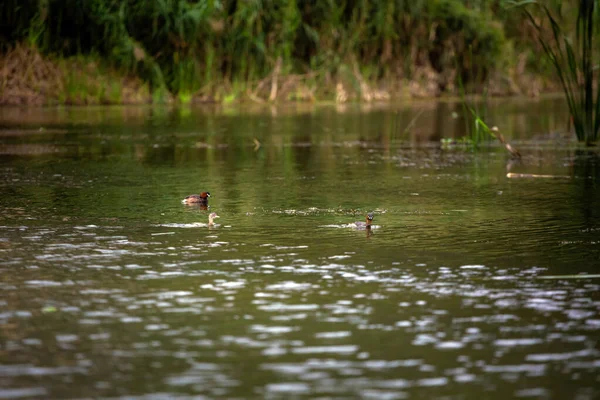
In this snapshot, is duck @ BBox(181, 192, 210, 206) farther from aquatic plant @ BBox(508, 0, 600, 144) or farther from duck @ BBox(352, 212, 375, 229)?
aquatic plant @ BBox(508, 0, 600, 144)

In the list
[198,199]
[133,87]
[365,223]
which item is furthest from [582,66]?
[133,87]

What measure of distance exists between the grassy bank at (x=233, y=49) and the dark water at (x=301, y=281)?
14.0 meters

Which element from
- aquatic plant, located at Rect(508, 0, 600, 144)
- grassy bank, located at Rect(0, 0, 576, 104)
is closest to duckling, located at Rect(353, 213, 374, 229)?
aquatic plant, located at Rect(508, 0, 600, 144)

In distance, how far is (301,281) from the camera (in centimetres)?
752

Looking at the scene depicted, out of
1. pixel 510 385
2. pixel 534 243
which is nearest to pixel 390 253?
pixel 534 243

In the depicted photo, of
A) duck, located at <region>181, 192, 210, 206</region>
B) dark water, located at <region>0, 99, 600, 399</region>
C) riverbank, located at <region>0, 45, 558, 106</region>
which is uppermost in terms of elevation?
riverbank, located at <region>0, 45, 558, 106</region>

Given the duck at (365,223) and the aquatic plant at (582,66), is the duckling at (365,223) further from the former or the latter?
the aquatic plant at (582,66)

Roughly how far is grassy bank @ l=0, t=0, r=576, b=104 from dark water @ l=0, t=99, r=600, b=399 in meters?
14.0

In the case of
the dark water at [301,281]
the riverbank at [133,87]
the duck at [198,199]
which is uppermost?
the riverbank at [133,87]

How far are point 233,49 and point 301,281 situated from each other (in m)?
23.5

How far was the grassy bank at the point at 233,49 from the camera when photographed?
95.9 ft

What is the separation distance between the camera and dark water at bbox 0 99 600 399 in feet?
18.0

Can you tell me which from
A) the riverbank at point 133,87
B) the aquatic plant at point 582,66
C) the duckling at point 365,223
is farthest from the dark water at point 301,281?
the riverbank at point 133,87

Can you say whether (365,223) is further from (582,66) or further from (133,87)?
(133,87)
